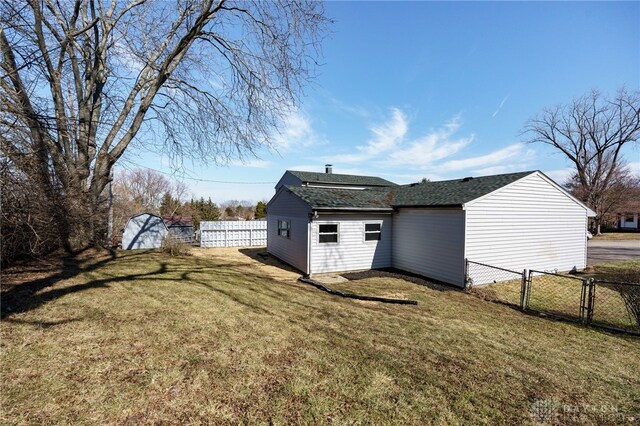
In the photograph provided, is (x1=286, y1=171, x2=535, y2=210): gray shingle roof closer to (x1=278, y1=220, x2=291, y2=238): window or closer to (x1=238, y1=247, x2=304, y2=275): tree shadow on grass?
(x1=278, y1=220, x2=291, y2=238): window

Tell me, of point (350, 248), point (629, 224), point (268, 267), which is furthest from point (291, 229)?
point (629, 224)

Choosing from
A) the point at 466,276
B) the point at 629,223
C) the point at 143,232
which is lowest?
the point at 466,276

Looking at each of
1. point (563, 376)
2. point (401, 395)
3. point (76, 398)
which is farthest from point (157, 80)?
point (563, 376)

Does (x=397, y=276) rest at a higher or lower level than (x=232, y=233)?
lower

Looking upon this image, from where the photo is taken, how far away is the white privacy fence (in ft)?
67.2

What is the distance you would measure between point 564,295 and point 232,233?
741 inches

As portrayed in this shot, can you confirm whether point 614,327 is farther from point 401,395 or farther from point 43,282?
point 43,282

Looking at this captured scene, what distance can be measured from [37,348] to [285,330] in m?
3.23

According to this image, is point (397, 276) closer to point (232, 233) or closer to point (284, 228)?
point (284, 228)

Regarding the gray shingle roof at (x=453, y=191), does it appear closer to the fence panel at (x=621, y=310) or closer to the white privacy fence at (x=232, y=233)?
the fence panel at (x=621, y=310)

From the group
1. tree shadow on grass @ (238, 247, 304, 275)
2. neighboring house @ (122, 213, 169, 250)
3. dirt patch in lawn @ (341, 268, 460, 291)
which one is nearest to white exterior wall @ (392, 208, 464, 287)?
dirt patch in lawn @ (341, 268, 460, 291)

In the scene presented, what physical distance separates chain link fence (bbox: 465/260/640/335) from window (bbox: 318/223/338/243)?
16.1 feet

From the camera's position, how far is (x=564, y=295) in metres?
9.62

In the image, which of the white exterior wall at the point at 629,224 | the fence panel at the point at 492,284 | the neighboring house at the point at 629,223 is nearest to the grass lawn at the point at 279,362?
the fence panel at the point at 492,284
